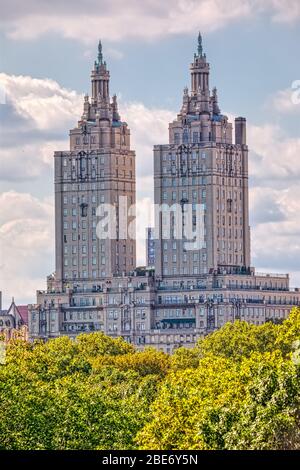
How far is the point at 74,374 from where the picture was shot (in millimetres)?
176000

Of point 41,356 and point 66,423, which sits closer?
point 66,423

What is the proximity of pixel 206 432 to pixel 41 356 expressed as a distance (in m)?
77.5

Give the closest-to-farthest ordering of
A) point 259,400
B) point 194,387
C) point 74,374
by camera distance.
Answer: point 259,400 → point 194,387 → point 74,374

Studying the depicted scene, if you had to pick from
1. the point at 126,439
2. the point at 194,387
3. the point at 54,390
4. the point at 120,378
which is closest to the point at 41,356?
Result: the point at 120,378

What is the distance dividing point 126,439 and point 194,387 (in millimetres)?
12620

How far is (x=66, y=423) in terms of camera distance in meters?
123
